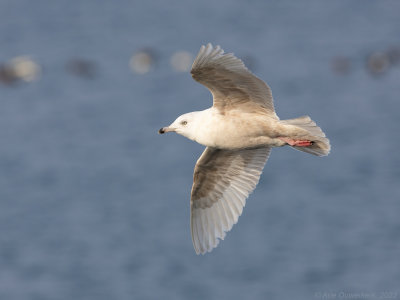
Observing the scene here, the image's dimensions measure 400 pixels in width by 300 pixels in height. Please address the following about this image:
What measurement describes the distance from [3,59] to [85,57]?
Answer: 110 inches

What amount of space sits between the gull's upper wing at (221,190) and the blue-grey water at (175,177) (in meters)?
9.01

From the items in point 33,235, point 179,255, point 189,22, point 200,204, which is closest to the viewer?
point 200,204

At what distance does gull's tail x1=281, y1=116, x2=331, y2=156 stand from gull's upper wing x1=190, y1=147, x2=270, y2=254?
3.13 ft

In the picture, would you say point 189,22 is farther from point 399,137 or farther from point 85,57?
point 399,137

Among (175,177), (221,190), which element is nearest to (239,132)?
(221,190)

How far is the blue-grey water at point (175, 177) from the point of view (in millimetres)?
20875

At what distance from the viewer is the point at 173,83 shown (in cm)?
2808

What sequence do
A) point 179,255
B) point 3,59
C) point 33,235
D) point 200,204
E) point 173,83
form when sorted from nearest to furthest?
point 200,204, point 179,255, point 33,235, point 173,83, point 3,59

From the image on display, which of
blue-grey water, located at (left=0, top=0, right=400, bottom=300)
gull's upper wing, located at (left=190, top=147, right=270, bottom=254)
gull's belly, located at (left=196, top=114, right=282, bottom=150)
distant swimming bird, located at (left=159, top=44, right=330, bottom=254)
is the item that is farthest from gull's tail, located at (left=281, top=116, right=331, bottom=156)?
blue-grey water, located at (left=0, top=0, right=400, bottom=300)

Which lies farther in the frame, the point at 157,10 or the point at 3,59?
the point at 157,10

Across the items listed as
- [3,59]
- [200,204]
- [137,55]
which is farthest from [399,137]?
[200,204]

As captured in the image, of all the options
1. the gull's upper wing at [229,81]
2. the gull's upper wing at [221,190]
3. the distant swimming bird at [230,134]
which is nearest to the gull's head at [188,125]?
the distant swimming bird at [230,134]

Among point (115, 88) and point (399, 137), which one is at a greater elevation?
point (115, 88)

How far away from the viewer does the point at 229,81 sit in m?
9.73
